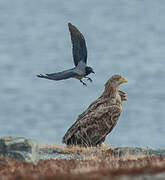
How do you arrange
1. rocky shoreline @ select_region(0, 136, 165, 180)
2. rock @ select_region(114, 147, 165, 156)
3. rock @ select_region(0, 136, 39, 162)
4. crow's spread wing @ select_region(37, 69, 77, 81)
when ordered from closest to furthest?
rocky shoreline @ select_region(0, 136, 165, 180) → rock @ select_region(0, 136, 39, 162) → rock @ select_region(114, 147, 165, 156) → crow's spread wing @ select_region(37, 69, 77, 81)

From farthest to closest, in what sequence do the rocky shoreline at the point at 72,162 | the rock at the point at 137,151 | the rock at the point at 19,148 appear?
1. the rock at the point at 137,151
2. the rock at the point at 19,148
3. the rocky shoreline at the point at 72,162

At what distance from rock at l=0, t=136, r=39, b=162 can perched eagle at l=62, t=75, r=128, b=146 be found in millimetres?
4656

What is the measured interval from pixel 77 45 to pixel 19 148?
6647mm

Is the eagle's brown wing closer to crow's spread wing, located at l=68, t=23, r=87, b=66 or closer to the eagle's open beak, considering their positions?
the eagle's open beak

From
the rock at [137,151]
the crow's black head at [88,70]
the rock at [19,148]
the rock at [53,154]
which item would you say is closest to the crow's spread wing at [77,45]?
the crow's black head at [88,70]

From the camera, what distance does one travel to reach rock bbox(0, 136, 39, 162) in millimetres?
15117

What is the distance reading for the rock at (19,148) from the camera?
15.1 meters

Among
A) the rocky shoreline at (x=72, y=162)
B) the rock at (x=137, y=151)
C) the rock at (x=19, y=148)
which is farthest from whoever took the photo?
the rock at (x=137, y=151)

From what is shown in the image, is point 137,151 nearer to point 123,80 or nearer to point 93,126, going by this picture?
point 93,126

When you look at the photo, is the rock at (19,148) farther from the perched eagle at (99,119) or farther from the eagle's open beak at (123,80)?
the eagle's open beak at (123,80)

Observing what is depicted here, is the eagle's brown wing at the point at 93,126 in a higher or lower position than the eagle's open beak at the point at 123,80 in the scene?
lower

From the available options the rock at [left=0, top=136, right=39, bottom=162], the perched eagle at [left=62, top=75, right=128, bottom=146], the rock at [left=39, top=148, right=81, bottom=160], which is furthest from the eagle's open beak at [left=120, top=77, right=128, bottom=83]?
the rock at [left=0, top=136, right=39, bottom=162]

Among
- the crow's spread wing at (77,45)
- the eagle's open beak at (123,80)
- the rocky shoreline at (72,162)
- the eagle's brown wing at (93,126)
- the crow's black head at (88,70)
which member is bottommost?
the rocky shoreline at (72,162)

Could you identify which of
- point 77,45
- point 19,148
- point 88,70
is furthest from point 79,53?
point 19,148
